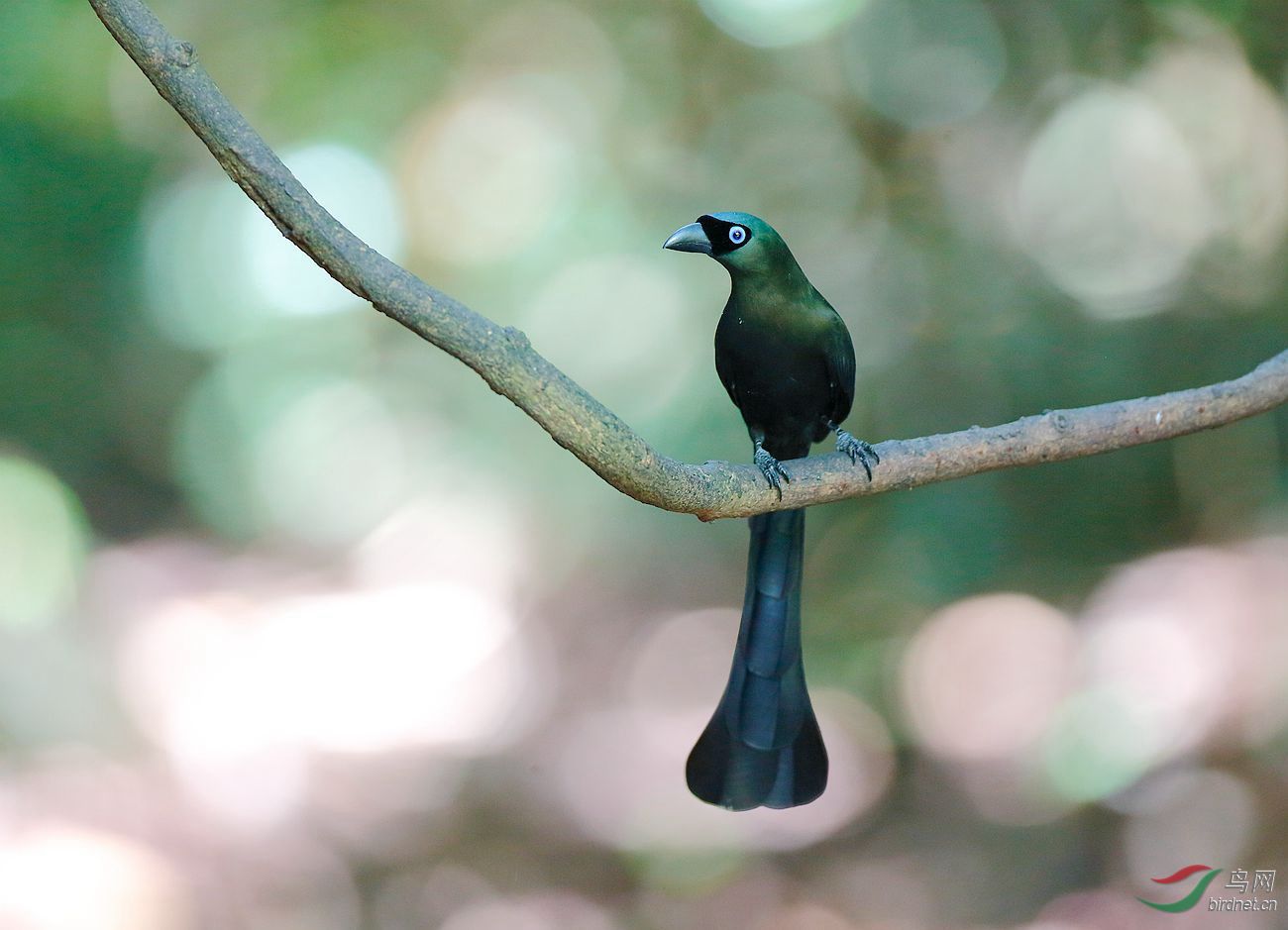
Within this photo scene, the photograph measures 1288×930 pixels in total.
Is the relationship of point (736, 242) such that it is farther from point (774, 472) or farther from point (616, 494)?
point (616, 494)

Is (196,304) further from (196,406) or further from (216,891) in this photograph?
(216,891)

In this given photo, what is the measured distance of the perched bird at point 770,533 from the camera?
7.65ft

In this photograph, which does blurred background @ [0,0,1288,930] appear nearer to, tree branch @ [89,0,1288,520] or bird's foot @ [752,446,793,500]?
bird's foot @ [752,446,793,500]

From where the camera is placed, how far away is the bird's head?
231 cm

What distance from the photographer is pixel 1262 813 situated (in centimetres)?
438

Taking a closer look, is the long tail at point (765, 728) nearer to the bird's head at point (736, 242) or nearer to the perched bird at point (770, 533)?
the perched bird at point (770, 533)

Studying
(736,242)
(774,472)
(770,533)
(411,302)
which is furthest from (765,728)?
(411,302)

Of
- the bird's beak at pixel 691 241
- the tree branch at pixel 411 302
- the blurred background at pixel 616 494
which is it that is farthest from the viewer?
the blurred background at pixel 616 494

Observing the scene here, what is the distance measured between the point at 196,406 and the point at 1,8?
2135mm

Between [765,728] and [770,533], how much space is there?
442 millimetres

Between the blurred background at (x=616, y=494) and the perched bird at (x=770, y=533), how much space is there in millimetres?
2530

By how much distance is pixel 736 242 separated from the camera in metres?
2.31

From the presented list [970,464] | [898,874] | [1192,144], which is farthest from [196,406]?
[1192,144]

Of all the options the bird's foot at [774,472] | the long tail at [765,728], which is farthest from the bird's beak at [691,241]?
the long tail at [765,728]
